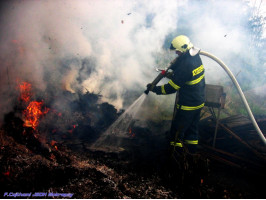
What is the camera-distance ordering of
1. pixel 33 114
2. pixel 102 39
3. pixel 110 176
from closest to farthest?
pixel 110 176 → pixel 33 114 → pixel 102 39

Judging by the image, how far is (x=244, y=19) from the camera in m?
10.2

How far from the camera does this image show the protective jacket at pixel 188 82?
4156 millimetres

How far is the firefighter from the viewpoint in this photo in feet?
13.7

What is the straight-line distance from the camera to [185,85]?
434 centimetres

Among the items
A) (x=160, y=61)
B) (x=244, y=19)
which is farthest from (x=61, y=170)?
(x=244, y=19)

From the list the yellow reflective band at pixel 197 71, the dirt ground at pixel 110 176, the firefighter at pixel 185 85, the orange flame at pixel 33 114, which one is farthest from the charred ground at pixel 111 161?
the yellow reflective band at pixel 197 71

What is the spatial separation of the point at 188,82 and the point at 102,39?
4.51m

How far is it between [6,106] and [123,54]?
464cm

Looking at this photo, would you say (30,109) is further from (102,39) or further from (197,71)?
(197,71)

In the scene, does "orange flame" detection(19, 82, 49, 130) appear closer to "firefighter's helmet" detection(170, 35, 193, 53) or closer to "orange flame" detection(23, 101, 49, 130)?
"orange flame" detection(23, 101, 49, 130)

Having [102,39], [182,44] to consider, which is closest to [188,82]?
Result: [182,44]

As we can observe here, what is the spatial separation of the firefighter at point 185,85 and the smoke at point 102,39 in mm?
3556

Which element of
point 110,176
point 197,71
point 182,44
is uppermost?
point 182,44

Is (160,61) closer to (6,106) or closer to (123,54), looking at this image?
(123,54)
